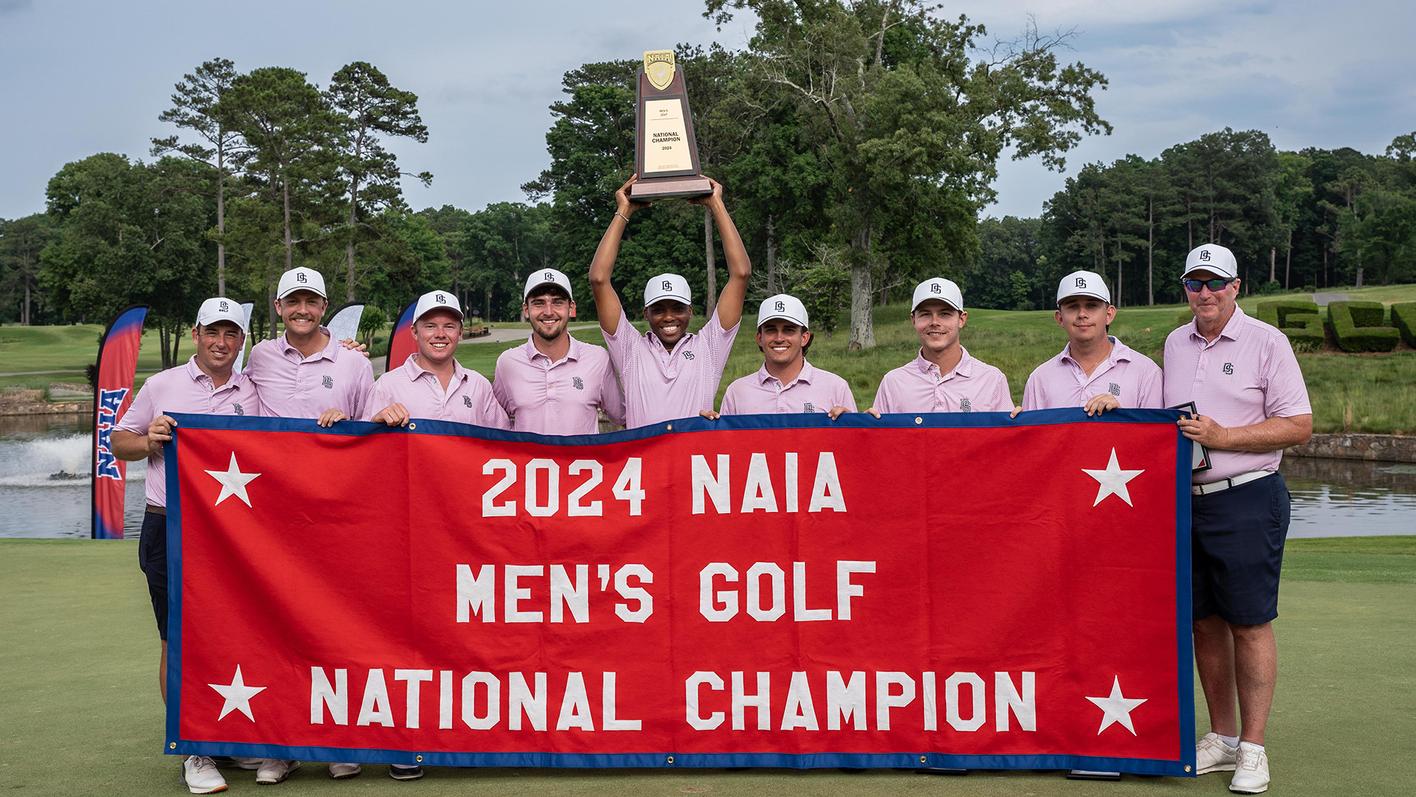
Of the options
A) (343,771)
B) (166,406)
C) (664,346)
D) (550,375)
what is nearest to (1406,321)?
(664,346)

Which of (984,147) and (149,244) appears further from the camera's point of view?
(149,244)

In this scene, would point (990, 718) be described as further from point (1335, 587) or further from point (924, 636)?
point (1335, 587)

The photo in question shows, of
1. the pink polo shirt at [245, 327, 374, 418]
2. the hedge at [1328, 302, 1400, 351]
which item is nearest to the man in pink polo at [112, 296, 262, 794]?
the pink polo shirt at [245, 327, 374, 418]

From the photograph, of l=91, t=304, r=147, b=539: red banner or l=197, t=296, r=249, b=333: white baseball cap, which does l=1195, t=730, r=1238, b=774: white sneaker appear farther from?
l=91, t=304, r=147, b=539: red banner

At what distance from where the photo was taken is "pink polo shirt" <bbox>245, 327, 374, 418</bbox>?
19.4ft

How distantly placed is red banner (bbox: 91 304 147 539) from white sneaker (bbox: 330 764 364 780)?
1298 cm

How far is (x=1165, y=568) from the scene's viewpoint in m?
5.29

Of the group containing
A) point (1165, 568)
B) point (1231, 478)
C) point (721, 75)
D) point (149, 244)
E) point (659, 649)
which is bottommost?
point (659, 649)

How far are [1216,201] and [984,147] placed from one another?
69183mm

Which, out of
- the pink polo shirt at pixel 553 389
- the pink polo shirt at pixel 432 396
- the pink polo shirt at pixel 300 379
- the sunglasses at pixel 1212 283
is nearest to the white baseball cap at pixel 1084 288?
the sunglasses at pixel 1212 283

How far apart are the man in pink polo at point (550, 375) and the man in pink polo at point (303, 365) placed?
0.72 m

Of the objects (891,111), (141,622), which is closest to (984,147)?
(891,111)

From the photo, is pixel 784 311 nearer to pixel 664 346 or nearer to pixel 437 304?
pixel 664 346

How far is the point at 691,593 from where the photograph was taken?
549cm
